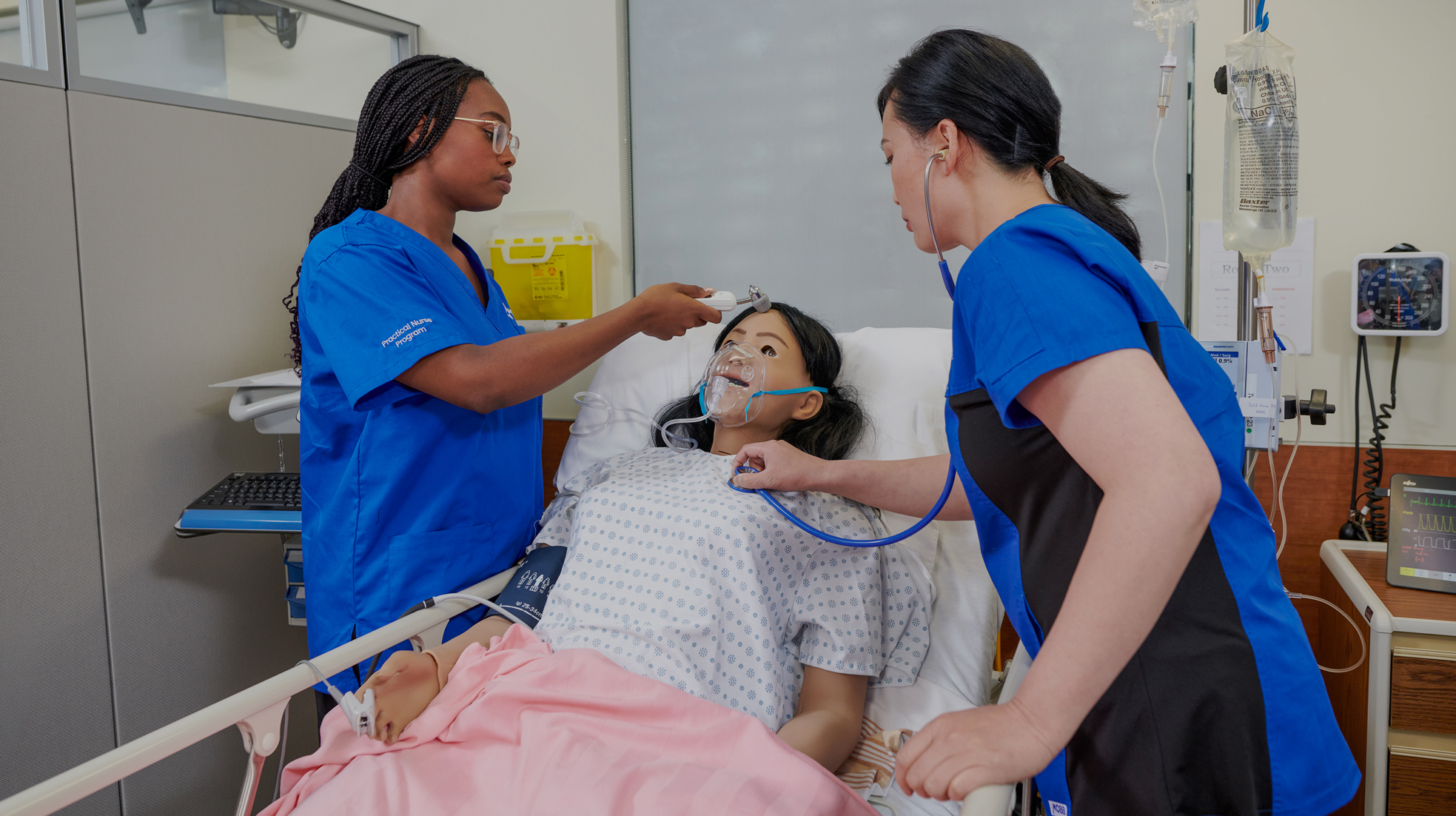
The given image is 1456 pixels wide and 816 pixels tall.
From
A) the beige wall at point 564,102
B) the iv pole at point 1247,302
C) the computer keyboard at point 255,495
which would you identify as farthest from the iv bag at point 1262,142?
the computer keyboard at point 255,495

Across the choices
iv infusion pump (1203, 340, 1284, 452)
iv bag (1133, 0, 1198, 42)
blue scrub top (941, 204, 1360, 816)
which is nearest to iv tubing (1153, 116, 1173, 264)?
iv bag (1133, 0, 1198, 42)

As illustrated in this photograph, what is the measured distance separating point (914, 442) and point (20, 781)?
1.91 m

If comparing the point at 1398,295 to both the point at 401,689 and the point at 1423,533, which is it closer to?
the point at 1423,533

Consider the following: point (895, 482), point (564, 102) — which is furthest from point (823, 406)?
point (564, 102)

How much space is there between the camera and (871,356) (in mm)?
1839

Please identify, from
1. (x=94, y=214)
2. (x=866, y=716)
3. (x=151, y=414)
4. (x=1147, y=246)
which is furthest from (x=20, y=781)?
(x=1147, y=246)

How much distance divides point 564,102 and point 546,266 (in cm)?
47

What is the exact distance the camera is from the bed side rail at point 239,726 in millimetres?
849

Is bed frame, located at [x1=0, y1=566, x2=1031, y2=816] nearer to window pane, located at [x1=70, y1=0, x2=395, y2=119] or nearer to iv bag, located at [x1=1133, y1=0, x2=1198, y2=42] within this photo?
iv bag, located at [x1=1133, y1=0, x2=1198, y2=42]

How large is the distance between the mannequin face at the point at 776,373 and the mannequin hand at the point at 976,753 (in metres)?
0.88

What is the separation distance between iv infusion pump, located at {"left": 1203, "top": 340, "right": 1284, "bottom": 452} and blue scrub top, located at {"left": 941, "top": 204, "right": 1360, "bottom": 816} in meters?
0.68

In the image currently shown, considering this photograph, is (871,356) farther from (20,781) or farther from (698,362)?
(20,781)

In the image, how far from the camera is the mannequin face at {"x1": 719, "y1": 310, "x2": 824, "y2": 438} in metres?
1.57

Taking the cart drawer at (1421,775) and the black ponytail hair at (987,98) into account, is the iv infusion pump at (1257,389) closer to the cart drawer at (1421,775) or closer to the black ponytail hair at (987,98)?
the cart drawer at (1421,775)
